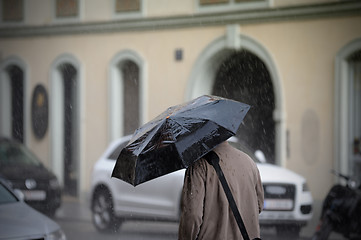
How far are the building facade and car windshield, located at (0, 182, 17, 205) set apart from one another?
831 cm

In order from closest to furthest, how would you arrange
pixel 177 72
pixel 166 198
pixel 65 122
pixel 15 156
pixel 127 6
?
pixel 166 198, pixel 15 156, pixel 177 72, pixel 127 6, pixel 65 122

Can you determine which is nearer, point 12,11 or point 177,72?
point 177,72

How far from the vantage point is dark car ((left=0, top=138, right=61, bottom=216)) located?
12891 millimetres

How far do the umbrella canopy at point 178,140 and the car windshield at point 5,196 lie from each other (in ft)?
11.2

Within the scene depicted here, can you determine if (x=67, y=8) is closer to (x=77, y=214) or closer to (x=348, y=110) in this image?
(x=77, y=214)

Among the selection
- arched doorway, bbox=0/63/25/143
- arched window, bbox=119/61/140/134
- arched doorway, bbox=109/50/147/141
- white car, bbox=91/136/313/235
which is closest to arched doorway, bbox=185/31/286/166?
arched doorway, bbox=109/50/147/141

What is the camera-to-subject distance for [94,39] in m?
18.1

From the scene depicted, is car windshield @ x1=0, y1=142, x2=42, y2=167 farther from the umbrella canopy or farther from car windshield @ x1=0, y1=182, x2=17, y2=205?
the umbrella canopy

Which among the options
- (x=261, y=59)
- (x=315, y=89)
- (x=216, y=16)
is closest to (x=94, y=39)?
(x=216, y=16)

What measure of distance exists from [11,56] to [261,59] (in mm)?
7827

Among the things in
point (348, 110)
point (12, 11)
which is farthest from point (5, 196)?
point (12, 11)

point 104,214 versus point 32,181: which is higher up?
point 32,181

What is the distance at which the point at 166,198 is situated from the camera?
11086 millimetres

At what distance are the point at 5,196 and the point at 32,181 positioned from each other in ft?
18.8
